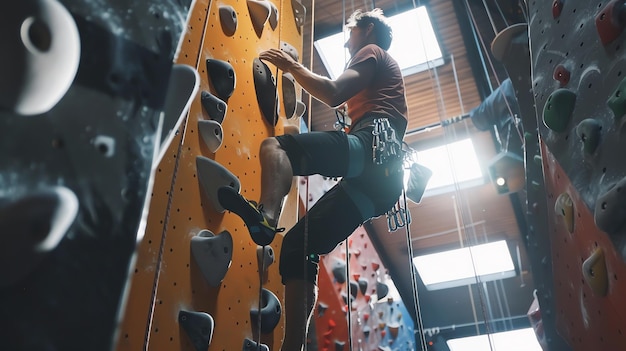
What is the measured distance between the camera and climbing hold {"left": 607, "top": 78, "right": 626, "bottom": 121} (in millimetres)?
1313

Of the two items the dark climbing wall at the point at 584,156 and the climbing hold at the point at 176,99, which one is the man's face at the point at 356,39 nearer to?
the dark climbing wall at the point at 584,156

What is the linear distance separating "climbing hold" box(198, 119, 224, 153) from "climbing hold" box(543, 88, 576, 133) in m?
1.04

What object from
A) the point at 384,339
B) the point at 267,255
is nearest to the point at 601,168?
the point at 267,255

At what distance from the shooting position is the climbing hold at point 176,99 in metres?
0.69

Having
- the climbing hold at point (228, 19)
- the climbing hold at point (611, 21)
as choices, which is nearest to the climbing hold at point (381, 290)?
the climbing hold at point (228, 19)

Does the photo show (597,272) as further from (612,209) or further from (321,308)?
(321,308)

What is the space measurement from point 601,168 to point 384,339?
3.74m

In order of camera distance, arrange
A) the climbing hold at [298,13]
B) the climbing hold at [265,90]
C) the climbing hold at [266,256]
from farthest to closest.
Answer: the climbing hold at [298,13]
the climbing hold at [265,90]
the climbing hold at [266,256]

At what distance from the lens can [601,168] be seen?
4.65ft

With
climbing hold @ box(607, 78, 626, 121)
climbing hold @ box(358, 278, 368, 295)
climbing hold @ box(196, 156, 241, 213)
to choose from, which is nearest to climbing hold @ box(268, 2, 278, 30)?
climbing hold @ box(196, 156, 241, 213)

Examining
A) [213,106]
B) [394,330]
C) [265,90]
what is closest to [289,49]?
[265,90]

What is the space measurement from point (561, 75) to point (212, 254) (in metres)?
1.20

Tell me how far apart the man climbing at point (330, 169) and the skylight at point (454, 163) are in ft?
12.9

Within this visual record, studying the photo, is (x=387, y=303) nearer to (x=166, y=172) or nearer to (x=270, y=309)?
(x=270, y=309)
